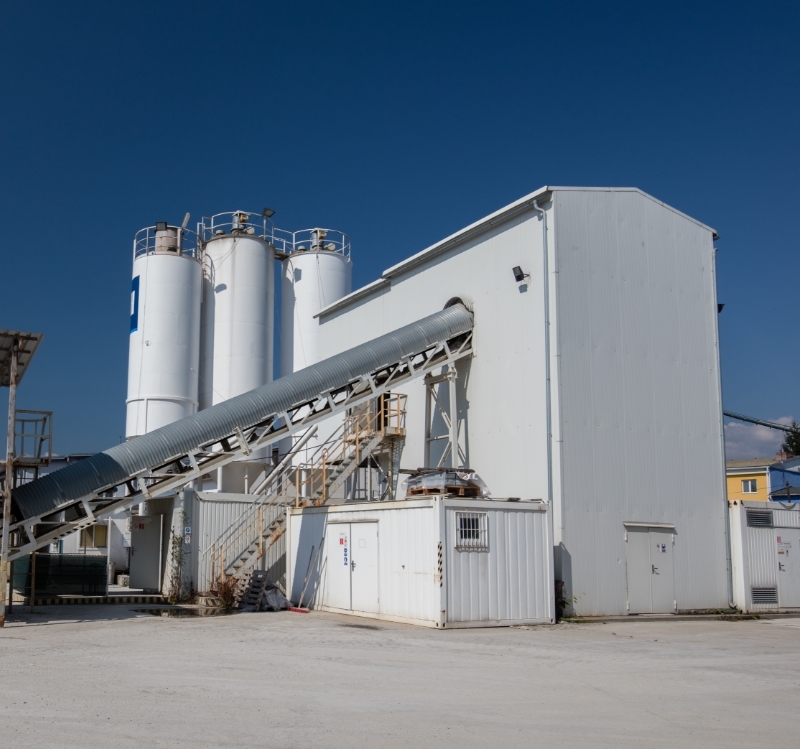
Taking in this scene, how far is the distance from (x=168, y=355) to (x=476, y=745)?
85.0 feet

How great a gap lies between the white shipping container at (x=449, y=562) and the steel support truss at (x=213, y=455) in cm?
290

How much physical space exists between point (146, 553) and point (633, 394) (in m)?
14.1

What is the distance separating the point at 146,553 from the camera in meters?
25.1

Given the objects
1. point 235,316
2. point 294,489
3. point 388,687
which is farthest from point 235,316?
point 388,687

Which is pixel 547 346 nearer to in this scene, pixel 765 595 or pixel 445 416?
pixel 445 416

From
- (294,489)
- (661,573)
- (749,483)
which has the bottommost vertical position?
(661,573)

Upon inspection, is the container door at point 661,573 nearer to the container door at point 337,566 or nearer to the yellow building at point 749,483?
the container door at point 337,566

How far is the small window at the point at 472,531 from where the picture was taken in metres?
17.9

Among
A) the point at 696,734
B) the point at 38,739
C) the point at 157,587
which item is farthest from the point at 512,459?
the point at 38,739

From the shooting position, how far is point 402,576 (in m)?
18.7

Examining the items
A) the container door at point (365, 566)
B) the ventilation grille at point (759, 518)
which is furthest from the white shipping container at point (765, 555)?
the container door at point (365, 566)

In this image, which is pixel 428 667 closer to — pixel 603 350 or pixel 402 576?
pixel 402 576

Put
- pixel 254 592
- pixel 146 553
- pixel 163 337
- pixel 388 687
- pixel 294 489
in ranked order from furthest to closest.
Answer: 1. pixel 163 337
2. pixel 294 489
3. pixel 146 553
4. pixel 254 592
5. pixel 388 687

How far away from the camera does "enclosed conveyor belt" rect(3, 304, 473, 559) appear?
18.7m
